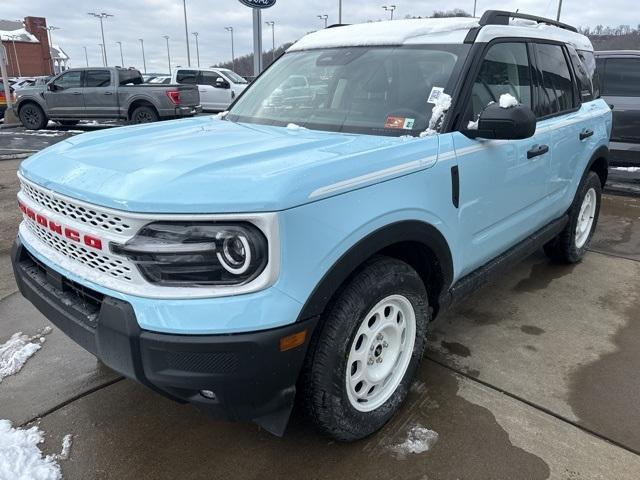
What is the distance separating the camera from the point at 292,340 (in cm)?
186

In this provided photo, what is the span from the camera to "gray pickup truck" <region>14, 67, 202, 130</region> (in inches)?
555

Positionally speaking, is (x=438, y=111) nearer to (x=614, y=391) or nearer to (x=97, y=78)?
(x=614, y=391)

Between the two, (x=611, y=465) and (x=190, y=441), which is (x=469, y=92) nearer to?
(x=611, y=465)

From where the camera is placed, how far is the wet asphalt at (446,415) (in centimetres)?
232

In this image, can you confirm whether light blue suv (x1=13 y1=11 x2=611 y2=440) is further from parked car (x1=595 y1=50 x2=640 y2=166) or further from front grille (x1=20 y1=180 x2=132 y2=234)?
parked car (x1=595 y1=50 x2=640 y2=166)

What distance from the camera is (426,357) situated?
319 centimetres

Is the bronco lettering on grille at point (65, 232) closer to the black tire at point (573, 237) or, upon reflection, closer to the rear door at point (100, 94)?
the black tire at point (573, 237)

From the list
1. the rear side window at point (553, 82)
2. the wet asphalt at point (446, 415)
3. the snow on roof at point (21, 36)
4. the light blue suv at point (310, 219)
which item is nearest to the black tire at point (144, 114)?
the wet asphalt at point (446, 415)

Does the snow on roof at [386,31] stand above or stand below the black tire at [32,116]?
above

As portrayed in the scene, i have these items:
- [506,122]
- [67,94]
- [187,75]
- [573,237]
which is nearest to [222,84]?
[187,75]

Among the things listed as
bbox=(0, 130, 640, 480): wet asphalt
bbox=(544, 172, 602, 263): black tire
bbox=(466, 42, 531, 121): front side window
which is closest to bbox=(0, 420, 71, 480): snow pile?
bbox=(0, 130, 640, 480): wet asphalt

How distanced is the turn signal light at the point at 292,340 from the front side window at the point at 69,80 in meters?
15.3

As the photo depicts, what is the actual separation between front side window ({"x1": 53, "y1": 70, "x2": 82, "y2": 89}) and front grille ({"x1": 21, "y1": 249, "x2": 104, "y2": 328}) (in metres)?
14.2

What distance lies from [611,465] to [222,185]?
206 centimetres
